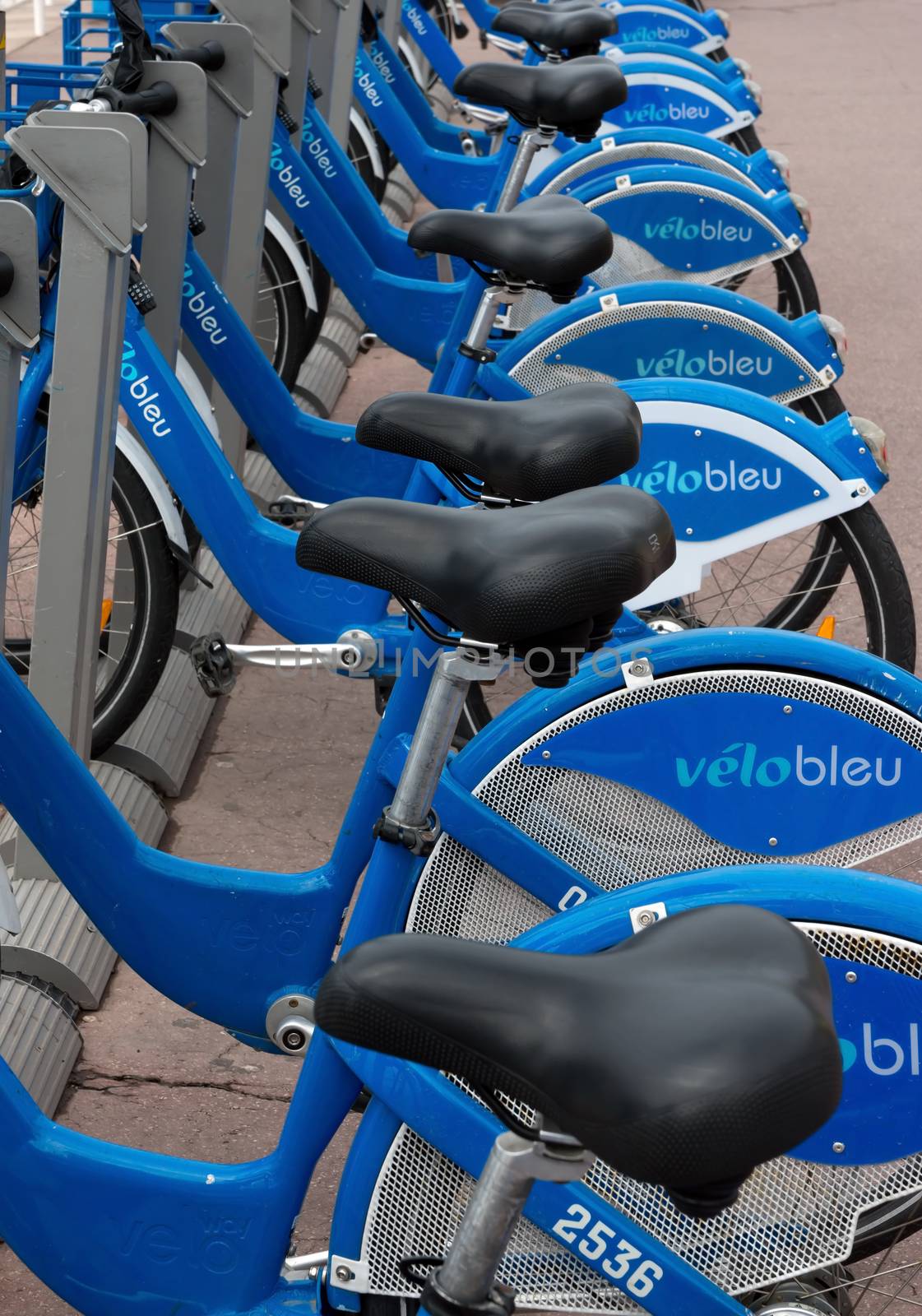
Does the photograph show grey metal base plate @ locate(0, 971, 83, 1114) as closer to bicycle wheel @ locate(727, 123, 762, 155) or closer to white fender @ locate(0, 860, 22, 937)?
white fender @ locate(0, 860, 22, 937)

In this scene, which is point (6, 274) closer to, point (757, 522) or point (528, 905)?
point (528, 905)

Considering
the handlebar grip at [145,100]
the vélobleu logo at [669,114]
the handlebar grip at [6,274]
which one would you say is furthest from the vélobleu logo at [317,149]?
the handlebar grip at [6,274]

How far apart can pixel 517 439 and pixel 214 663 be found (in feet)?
3.69

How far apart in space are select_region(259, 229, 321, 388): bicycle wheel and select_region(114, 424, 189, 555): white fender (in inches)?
59.4

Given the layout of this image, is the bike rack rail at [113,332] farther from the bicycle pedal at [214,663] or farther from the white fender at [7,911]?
the white fender at [7,911]

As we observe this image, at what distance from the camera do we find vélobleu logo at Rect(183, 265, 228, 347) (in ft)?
10.1

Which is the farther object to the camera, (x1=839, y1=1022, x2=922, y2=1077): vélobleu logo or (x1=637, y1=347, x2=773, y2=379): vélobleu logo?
(x1=637, y1=347, x2=773, y2=379): vélobleu logo

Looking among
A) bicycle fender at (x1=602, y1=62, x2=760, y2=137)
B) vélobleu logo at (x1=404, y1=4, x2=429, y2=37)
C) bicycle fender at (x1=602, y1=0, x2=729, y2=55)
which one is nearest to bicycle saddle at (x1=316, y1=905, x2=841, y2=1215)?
Result: bicycle fender at (x1=602, y1=62, x2=760, y2=137)

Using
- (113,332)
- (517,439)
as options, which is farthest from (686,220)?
(517,439)

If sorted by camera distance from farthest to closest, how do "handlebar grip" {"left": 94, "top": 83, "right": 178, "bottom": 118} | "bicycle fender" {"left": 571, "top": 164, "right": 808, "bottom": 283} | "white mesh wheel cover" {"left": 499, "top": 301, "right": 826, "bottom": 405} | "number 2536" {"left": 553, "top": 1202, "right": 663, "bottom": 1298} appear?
"bicycle fender" {"left": 571, "top": 164, "right": 808, "bottom": 283} < "white mesh wheel cover" {"left": 499, "top": 301, "right": 826, "bottom": 405} < "handlebar grip" {"left": 94, "top": 83, "right": 178, "bottom": 118} < "number 2536" {"left": 553, "top": 1202, "right": 663, "bottom": 1298}

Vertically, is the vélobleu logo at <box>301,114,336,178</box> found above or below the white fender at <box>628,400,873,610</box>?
above

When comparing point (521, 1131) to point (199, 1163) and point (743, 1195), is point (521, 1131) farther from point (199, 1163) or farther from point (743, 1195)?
point (199, 1163)

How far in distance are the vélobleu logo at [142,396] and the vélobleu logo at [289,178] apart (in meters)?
1.28

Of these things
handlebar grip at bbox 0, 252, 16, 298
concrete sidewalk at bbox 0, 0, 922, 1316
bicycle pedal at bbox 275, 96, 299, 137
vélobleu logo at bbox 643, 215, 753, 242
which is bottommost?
concrete sidewalk at bbox 0, 0, 922, 1316
